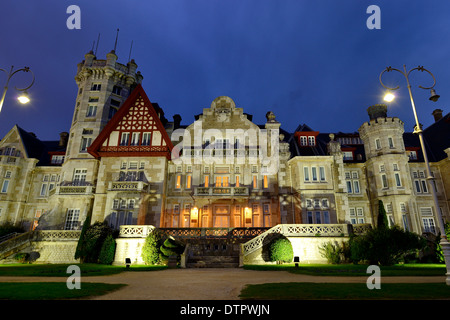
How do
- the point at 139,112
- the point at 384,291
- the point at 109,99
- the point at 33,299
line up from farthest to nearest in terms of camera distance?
the point at 109,99, the point at 139,112, the point at 384,291, the point at 33,299

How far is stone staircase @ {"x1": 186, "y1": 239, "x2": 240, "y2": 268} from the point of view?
865 inches

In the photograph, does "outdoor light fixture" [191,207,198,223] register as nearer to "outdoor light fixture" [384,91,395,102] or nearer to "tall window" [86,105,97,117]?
"tall window" [86,105,97,117]

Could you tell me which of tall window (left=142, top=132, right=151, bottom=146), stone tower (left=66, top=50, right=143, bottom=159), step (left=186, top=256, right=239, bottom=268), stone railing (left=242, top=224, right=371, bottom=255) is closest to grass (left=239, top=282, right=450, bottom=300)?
step (left=186, top=256, right=239, bottom=268)

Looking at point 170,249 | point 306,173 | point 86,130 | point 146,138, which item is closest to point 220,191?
point 170,249

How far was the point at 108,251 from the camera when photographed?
24.6m

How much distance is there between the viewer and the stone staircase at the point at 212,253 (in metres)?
22.0

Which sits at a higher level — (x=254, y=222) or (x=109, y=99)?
(x=109, y=99)

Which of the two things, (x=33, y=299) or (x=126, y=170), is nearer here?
(x=33, y=299)

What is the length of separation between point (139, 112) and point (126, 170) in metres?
7.79

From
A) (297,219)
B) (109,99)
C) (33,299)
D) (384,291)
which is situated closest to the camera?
(33,299)

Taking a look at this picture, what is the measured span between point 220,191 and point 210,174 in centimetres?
312

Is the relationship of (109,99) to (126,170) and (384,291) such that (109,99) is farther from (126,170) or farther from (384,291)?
(384,291)
